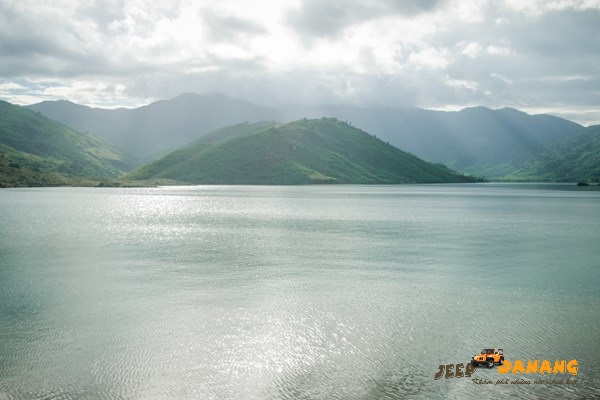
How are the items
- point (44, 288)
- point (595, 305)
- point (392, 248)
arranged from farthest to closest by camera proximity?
point (392, 248) → point (44, 288) → point (595, 305)

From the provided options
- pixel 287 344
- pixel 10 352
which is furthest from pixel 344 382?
pixel 10 352

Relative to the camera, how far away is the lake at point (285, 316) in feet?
84.7

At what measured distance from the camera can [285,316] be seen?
38.4 metres

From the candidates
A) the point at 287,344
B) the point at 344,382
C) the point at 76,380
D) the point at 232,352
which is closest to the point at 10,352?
the point at 76,380

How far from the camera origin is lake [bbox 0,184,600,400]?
25.8 m

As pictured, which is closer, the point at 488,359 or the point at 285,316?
the point at 488,359

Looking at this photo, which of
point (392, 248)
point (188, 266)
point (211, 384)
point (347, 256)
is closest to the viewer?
point (211, 384)

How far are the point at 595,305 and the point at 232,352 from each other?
111 ft

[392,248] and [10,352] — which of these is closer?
[10,352]

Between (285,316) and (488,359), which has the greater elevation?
(488,359)

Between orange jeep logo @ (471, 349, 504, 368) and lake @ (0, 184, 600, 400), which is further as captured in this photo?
orange jeep logo @ (471, 349, 504, 368)

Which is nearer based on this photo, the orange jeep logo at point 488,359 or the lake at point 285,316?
the lake at point 285,316

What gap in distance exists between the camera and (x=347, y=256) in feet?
227

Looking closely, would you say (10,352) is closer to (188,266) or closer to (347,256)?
(188,266)
